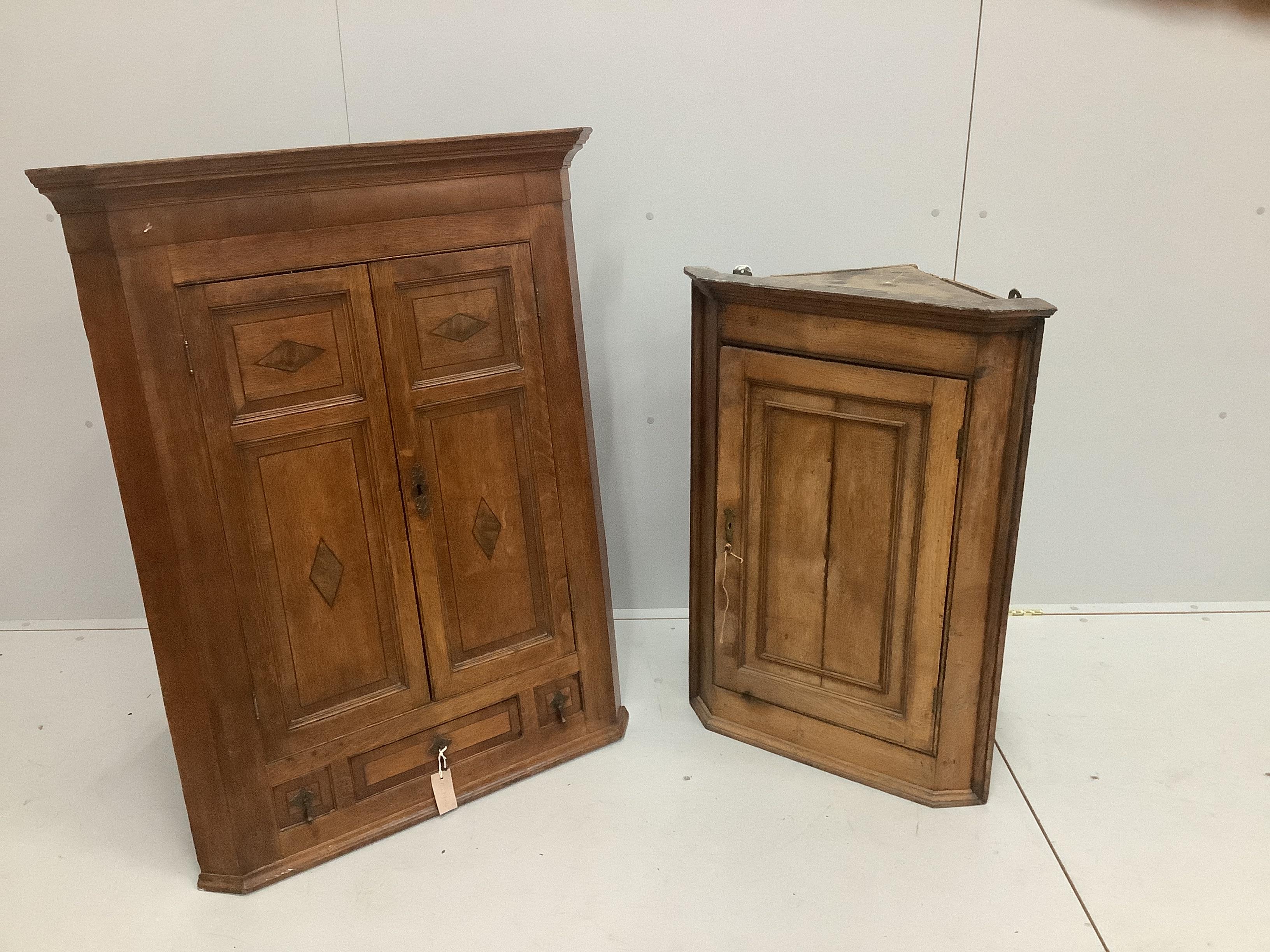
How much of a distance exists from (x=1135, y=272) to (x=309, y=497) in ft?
7.23

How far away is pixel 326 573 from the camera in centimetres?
186

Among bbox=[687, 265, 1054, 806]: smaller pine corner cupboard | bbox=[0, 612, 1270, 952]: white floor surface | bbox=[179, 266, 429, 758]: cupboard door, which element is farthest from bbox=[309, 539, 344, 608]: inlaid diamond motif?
bbox=[687, 265, 1054, 806]: smaller pine corner cupboard

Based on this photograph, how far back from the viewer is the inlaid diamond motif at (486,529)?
1995 millimetres

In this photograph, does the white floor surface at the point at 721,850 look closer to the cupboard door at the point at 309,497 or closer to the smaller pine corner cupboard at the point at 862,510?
the smaller pine corner cupboard at the point at 862,510

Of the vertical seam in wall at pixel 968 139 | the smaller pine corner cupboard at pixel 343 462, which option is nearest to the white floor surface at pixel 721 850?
the smaller pine corner cupboard at pixel 343 462

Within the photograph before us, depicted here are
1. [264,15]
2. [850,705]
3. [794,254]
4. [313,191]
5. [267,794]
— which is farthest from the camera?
[794,254]

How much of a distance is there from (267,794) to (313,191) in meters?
1.19

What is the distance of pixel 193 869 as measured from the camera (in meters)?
1.95

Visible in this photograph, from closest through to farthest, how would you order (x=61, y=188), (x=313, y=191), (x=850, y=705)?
1. (x=61, y=188)
2. (x=313, y=191)
3. (x=850, y=705)

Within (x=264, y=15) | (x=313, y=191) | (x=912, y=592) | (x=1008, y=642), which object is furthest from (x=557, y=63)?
(x=1008, y=642)

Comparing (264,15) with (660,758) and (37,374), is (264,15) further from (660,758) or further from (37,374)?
(660,758)

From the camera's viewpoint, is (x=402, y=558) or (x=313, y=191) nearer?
(x=313, y=191)

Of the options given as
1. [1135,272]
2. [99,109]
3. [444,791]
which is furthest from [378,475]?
[1135,272]

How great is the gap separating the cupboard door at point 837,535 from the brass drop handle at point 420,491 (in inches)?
26.2
